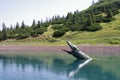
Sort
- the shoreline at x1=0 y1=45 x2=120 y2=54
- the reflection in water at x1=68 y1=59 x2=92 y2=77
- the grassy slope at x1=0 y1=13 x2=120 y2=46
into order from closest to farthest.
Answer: the reflection in water at x1=68 y1=59 x2=92 y2=77, the shoreline at x1=0 y1=45 x2=120 y2=54, the grassy slope at x1=0 y1=13 x2=120 y2=46

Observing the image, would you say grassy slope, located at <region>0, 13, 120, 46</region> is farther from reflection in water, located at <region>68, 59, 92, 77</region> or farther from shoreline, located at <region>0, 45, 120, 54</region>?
reflection in water, located at <region>68, 59, 92, 77</region>

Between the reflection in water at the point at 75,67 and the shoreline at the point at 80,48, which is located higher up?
the reflection in water at the point at 75,67

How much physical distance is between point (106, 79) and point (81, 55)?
20962mm

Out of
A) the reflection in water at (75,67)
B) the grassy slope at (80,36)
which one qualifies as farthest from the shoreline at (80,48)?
the reflection in water at (75,67)

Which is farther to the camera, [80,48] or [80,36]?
[80,36]

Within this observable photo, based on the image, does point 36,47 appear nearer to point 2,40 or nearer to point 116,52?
point 116,52

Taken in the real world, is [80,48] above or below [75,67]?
below

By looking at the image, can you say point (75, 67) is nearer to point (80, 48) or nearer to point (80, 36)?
point (80, 48)

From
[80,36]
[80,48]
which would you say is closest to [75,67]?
[80,48]

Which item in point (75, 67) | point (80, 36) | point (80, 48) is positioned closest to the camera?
point (75, 67)

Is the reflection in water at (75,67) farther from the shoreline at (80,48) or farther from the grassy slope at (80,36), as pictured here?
the grassy slope at (80,36)

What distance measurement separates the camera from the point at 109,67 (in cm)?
4128

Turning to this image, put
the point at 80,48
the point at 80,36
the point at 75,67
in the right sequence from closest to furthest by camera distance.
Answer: the point at 75,67 → the point at 80,48 → the point at 80,36

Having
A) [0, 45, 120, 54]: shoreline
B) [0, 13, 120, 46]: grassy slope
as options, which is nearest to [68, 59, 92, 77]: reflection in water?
[0, 45, 120, 54]: shoreline
